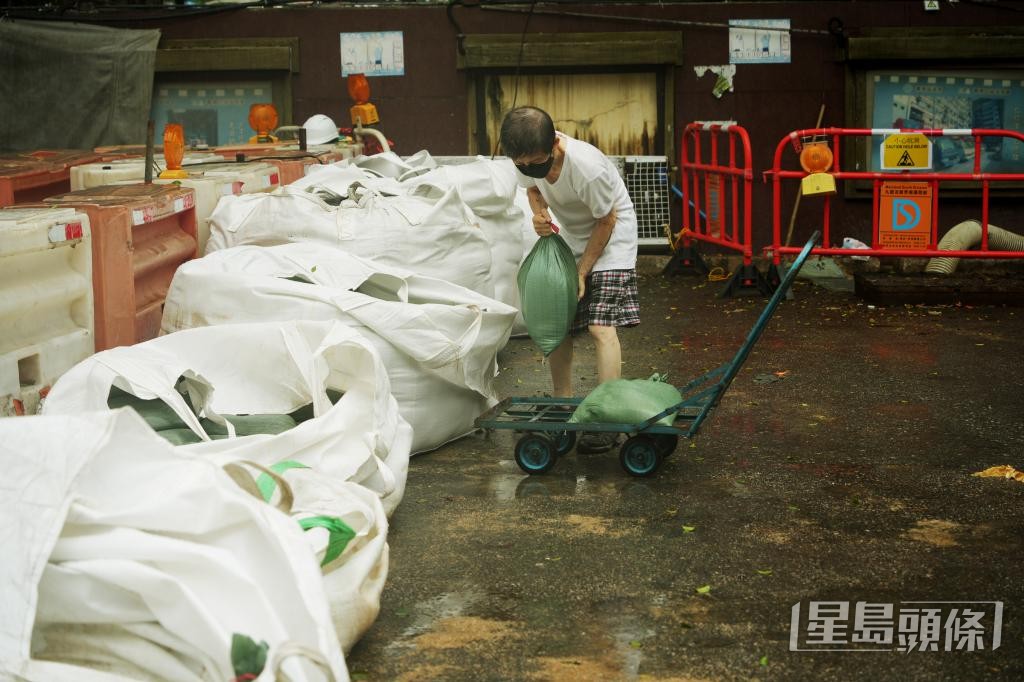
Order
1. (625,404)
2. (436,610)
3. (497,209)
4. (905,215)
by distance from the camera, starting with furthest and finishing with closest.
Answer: (905,215) → (497,209) → (625,404) → (436,610)

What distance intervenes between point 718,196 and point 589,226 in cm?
528

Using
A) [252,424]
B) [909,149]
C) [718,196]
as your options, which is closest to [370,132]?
[718,196]

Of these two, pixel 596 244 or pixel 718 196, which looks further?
pixel 718 196

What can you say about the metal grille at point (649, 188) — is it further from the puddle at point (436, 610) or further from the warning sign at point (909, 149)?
the puddle at point (436, 610)

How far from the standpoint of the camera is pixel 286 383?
160 inches

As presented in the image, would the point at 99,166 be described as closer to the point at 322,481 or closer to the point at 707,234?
the point at 322,481

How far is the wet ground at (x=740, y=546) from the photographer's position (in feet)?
10.3

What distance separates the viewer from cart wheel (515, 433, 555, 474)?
15.9 ft

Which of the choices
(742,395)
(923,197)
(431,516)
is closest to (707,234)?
(923,197)

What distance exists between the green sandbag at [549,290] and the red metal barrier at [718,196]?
4475 millimetres

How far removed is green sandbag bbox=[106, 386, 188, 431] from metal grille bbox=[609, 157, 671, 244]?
8150 mm

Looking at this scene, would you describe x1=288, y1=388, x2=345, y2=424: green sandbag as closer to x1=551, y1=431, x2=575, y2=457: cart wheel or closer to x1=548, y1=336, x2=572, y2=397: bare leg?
x1=551, y1=431, x2=575, y2=457: cart wheel

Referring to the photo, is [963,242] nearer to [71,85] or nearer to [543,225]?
[543,225]

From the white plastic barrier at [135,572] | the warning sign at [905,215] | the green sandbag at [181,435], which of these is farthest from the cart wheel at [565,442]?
the warning sign at [905,215]
